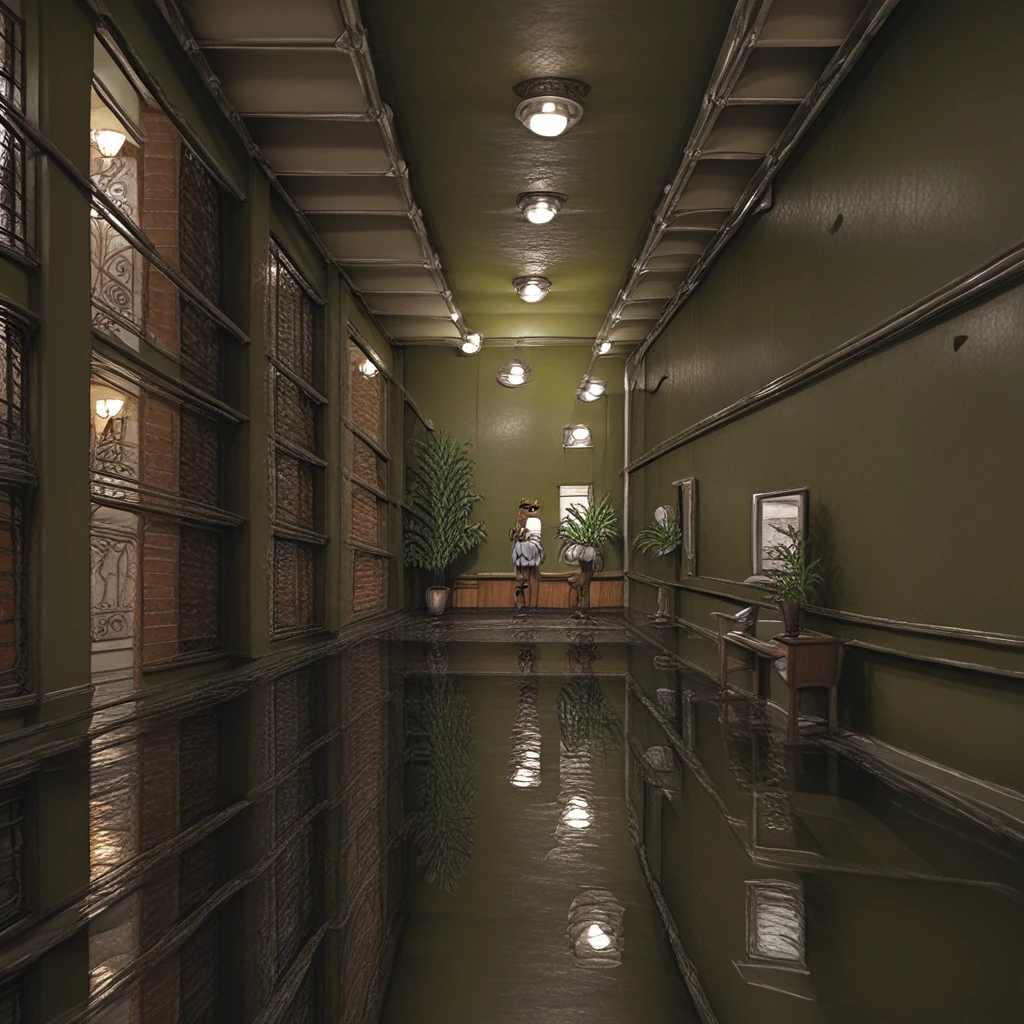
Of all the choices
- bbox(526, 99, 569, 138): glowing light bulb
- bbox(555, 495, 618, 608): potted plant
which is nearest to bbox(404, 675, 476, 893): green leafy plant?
bbox(526, 99, 569, 138): glowing light bulb

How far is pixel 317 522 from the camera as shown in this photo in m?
10.2

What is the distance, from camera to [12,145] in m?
4.41

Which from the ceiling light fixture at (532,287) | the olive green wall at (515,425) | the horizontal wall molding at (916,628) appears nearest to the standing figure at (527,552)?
the olive green wall at (515,425)

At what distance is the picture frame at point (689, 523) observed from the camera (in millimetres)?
10016

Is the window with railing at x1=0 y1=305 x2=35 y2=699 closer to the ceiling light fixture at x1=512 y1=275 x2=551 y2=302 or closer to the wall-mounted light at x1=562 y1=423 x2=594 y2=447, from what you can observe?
the ceiling light fixture at x1=512 y1=275 x2=551 y2=302

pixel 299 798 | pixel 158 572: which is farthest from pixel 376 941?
pixel 158 572

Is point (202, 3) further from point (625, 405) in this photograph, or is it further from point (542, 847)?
point (625, 405)

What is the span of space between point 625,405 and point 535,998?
45.6ft

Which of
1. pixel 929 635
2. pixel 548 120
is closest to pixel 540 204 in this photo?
pixel 548 120

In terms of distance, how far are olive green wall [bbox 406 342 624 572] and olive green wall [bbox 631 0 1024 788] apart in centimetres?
819

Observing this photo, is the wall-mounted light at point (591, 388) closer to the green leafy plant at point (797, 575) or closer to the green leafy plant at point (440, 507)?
the green leafy plant at point (440, 507)

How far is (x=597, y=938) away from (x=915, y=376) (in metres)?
3.44

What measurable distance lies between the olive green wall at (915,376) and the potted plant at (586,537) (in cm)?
671

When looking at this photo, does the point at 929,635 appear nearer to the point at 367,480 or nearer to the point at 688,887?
the point at 688,887
